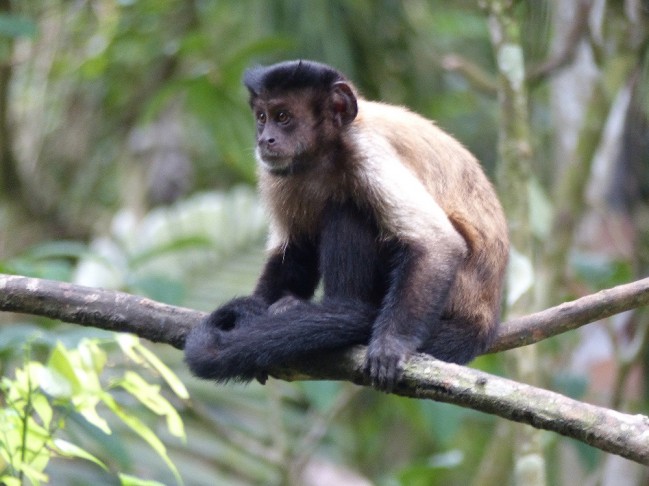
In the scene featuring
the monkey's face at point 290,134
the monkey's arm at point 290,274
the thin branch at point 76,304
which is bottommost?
the monkey's arm at point 290,274

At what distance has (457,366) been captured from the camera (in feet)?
9.13

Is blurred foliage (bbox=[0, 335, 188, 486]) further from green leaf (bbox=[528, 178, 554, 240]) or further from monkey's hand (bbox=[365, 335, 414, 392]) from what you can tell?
green leaf (bbox=[528, 178, 554, 240])

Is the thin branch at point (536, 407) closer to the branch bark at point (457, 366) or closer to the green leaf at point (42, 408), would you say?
the branch bark at point (457, 366)

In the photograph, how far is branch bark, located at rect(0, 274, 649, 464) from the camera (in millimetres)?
2445

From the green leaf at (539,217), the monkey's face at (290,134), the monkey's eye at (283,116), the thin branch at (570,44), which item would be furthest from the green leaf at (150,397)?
the green leaf at (539,217)

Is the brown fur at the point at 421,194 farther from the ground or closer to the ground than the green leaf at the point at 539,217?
farther from the ground

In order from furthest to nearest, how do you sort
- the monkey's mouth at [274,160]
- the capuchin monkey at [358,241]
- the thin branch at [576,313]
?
the monkey's mouth at [274,160] < the capuchin monkey at [358,241] < the thin branch at [576,313]

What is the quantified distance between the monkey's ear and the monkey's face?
3.7 inches

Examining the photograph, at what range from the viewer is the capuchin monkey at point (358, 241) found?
343 centimetres

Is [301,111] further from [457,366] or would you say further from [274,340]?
[457,366]

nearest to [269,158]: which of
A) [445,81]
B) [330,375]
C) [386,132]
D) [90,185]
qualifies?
[386,132]

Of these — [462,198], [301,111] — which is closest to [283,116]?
[301,111]

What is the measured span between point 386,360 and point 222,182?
707 cm

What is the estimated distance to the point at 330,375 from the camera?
3.36 m
